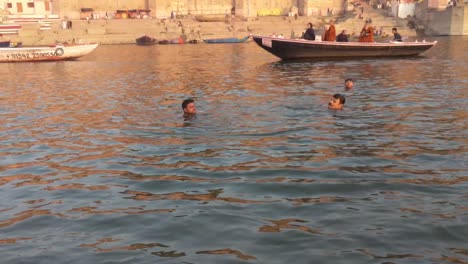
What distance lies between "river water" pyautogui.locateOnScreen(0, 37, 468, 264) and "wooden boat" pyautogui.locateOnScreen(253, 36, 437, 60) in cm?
1045

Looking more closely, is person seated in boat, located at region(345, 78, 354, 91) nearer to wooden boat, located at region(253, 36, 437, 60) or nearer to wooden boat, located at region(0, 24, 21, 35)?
wooden boat, located at region(253, 36, 437, 60)

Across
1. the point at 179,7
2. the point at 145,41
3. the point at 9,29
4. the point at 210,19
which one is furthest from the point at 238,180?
the point at 179,7

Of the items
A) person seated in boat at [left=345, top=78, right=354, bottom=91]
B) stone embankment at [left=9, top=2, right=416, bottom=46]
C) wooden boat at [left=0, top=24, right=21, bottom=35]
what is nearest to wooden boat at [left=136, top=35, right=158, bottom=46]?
stone embankment at [left=9, top=2, right=416, bottom=46]

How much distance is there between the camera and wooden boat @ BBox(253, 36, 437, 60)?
24375 mm

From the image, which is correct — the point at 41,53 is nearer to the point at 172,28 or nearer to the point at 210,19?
the point at 172,28

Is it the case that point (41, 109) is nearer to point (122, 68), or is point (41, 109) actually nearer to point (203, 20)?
point (122, 68)

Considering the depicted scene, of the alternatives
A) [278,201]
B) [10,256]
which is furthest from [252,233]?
[10,256]

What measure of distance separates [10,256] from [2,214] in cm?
135

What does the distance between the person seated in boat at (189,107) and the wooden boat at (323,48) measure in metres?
14.1

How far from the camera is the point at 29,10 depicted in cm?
7325

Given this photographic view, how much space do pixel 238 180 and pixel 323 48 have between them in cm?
1905

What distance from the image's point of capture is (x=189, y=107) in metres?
11.2

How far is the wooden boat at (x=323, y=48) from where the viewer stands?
2438cm

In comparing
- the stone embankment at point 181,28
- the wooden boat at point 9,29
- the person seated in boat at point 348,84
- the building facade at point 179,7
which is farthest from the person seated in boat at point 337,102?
the building facade at point 179,7
